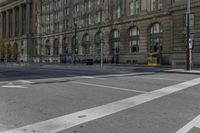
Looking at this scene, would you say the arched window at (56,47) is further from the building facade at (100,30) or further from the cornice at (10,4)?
the cornice at (10,4)

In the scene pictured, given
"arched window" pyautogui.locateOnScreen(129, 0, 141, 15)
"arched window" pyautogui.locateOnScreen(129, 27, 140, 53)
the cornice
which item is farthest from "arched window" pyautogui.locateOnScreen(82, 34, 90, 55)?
the cornice

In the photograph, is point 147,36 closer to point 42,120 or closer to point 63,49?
point 63,49

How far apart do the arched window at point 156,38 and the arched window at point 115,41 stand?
9.13 meters

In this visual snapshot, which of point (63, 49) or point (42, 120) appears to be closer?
point (42, 120)

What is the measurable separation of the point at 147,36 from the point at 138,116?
4165 centimetres

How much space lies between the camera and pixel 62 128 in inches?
210

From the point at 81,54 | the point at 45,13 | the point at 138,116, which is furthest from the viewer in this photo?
the point at 45,13

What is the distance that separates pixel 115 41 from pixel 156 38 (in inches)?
442

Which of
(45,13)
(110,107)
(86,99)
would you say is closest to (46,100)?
(86,99)

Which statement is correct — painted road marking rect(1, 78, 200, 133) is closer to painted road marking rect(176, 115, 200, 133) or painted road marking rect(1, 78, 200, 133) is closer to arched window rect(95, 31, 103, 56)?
painted road marking rect(176, 115, 200, 133)

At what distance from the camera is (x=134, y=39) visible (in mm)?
49094

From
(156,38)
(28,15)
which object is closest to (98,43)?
(156,38)

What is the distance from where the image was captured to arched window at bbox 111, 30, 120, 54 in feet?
175

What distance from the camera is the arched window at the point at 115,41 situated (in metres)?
53.3
